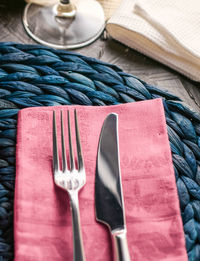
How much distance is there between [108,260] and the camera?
19.1 inches

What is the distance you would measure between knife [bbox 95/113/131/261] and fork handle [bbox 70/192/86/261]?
3 centimetres

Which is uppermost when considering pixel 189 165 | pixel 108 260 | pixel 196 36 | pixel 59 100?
pixel 196 36

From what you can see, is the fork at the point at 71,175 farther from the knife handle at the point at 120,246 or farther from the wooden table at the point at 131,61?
the wooden table at the point at 131,61

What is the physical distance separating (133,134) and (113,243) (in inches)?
6.1

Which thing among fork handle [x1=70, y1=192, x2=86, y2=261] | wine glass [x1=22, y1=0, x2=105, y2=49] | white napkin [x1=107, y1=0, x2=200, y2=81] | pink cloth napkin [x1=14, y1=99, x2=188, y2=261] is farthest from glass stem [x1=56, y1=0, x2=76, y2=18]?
fork handle [x1=70, y1=192, x2=86, y2=261]

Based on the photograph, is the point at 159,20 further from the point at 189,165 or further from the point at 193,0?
the point at 189,165

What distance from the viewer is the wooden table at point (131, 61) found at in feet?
2.28

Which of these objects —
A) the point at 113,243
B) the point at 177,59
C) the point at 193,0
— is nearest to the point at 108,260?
the point at 113,243

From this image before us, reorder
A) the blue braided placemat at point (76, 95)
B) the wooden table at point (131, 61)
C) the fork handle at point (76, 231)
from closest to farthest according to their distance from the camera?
the fork handle at point (76, 231)
the blue braided placemat at point (76, 95)
the wooden table at point (131, 61)

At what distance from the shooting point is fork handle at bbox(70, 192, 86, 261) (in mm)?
457

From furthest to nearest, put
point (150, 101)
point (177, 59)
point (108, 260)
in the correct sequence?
point (177, 59)
point (150, 101)
point (108, 260)

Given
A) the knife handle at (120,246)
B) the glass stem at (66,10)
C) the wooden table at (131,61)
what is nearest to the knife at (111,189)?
the knife handle at (120,246)

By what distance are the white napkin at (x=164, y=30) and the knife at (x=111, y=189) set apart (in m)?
0.20

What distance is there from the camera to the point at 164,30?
71cm
